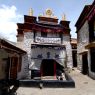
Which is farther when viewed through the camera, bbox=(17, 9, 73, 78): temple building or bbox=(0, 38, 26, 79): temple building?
bbox=(17, 9, 73, 78): temple building

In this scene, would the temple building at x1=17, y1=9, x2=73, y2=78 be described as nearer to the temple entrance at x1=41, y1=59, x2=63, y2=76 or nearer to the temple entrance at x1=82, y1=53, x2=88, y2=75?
the temple entrance at x1=41, y1=59, x2=63, y2=76

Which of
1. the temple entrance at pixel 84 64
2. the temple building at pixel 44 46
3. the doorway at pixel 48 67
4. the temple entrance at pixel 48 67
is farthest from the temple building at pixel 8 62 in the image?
the temple entrance at pixel 84 64

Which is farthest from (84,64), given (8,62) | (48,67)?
(8,62)

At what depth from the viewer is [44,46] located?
71.4 feet

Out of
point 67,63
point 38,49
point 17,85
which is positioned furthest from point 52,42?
point 17,85

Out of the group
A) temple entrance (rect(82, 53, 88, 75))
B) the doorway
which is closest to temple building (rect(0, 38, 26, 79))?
the doorway

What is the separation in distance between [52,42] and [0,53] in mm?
11116

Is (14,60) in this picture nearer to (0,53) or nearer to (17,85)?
(17,85)

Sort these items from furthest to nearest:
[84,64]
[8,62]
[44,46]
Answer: [84,64] < [44,46] < [8,62]

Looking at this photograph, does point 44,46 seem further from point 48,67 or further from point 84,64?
point 84,64

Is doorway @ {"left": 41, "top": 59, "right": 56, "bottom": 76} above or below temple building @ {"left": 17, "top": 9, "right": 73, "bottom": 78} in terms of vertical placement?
below

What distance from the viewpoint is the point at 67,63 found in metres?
23.2

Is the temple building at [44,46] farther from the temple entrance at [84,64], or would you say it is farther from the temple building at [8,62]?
the temple building at [8,62]

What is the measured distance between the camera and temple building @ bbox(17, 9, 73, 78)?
21.3 metres
